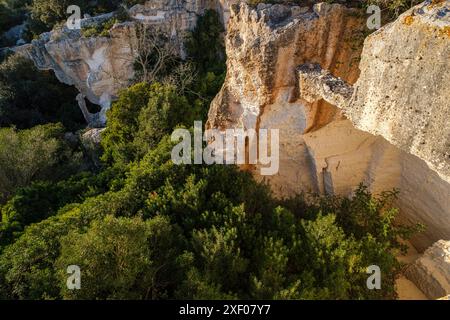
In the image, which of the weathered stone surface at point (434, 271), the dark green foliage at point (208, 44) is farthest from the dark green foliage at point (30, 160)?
the weathered stone surface at point (434, 271)

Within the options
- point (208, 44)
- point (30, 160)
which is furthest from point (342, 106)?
point (208, 44)

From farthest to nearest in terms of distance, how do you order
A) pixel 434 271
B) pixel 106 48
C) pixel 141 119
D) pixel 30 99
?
pixel 30 99 → pixel 106 48 → pixel 141 119 → pixel 434 271

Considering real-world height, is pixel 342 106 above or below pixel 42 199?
above

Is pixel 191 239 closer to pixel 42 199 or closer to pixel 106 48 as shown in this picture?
pixel 42 199

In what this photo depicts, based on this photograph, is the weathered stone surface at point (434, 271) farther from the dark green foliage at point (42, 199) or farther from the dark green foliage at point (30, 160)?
the dark green foliage at point (30, 160)

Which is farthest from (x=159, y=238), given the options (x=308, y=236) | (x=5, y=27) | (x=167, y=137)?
(x=5, y=27)

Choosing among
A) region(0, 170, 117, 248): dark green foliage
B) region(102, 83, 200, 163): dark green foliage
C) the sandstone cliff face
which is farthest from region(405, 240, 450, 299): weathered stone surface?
the sandstone cliff face

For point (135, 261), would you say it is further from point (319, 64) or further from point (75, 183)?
point (75, 183)
